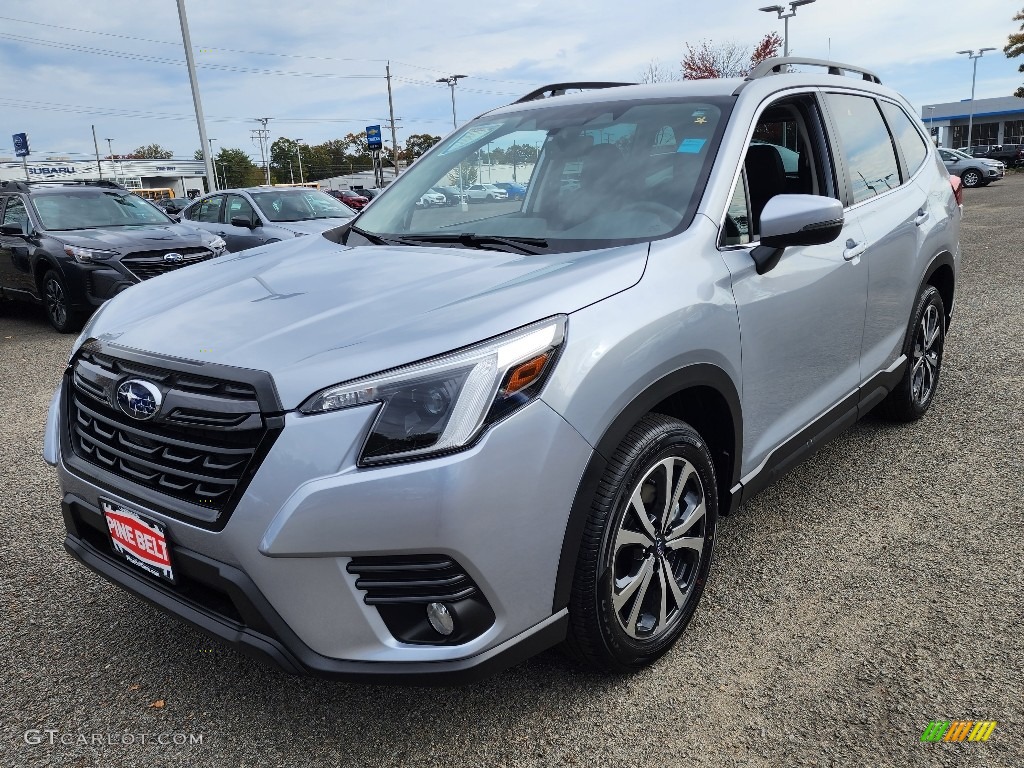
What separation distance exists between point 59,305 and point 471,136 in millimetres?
6914

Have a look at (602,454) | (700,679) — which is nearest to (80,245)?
(602,454)

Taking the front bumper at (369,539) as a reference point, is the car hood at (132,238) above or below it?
above

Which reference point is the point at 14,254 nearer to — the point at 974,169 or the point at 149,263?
the point at 149,263

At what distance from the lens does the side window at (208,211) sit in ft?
39.9

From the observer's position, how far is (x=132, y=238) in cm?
870

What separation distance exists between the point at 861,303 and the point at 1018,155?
50162mm

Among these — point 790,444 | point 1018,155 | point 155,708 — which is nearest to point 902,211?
point 790,444

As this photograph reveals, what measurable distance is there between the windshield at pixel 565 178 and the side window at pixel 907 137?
65.8 inches

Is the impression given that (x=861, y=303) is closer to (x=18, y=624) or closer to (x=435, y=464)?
(x=435, y=464)

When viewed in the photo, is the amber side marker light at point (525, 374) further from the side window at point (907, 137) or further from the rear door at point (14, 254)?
the rear door at point (14, 254)

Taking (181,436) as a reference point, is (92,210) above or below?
above

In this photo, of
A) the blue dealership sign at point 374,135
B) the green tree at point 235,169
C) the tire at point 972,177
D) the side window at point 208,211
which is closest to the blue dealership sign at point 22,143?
the blue dealership sign at point 374,135

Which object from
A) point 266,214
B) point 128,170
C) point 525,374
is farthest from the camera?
point 128,170
